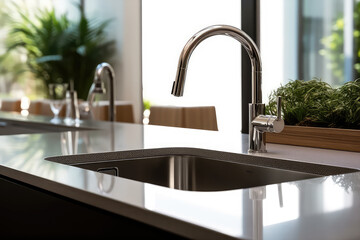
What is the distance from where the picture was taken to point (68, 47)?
23.7 ft

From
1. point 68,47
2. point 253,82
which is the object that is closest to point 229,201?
point 253,82

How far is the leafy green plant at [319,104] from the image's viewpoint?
1.49m

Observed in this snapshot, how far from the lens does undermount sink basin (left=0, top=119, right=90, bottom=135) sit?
8.41ft

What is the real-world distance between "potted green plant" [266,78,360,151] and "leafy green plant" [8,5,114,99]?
18.7 ft

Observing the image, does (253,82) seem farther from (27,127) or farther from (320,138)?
(27,127)

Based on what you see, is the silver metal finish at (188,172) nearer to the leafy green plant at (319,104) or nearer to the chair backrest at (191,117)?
the leafy green plant at (319,104)

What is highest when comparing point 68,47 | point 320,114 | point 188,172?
point 68,47

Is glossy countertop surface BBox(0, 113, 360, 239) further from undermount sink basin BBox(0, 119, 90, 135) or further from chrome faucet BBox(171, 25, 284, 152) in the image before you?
undermount sink basin BBox(0, 119, 90, 135)

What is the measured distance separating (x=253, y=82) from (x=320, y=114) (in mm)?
251

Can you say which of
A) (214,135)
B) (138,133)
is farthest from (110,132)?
(214,135)

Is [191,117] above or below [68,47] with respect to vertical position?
below

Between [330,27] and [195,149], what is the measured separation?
9.27 feet

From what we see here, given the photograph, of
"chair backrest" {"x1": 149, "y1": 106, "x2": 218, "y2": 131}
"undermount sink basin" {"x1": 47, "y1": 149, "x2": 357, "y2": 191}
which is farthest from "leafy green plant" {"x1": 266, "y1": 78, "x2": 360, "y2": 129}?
"chair backrest" {"x1": 149, "y1": 106, "x2": 218, "y2": 131}

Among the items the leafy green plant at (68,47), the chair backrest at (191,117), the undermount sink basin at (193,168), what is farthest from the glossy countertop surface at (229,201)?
the leafy green plant at (68,47)
